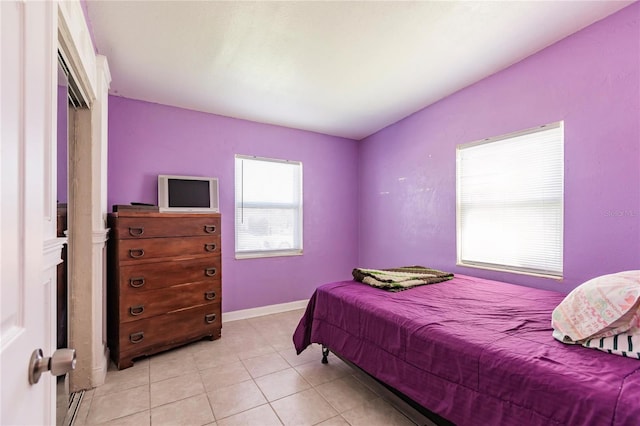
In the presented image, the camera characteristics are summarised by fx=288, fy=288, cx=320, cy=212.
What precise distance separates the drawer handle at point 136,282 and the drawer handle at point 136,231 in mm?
359

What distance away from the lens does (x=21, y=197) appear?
0.55 m

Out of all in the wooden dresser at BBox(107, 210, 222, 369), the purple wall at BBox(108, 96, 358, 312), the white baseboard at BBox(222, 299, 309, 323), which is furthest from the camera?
the white baseboard at BBox(222, 299, 309, 323)

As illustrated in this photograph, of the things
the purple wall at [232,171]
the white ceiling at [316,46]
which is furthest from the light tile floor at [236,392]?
the white ceiling at [316,46]

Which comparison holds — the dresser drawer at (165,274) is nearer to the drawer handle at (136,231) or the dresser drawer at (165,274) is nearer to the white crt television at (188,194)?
the drawer handle at (136,231)

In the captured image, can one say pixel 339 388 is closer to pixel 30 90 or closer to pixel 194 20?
pixel 30 90

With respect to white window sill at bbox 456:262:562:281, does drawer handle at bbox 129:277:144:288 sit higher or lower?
lower

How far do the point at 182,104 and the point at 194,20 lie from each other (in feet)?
4.61

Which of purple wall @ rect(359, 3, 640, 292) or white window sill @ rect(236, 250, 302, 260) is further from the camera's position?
white window sill @ rect(236, 250, 302, 260)

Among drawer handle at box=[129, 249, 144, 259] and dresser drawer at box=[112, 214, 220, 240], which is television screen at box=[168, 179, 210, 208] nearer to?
dresser drawer at box=[112, 214, 220, 240]

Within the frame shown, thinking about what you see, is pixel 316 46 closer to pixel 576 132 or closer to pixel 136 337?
pixel 576 132

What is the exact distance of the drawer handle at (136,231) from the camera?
7.72 feet

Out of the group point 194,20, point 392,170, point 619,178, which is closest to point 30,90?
point 194,20

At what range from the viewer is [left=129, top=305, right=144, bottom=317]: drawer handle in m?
2.34

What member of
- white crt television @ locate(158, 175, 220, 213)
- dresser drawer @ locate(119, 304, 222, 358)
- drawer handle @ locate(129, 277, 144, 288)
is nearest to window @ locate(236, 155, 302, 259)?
white crt television @ locate(158, 175, 220, 213)
